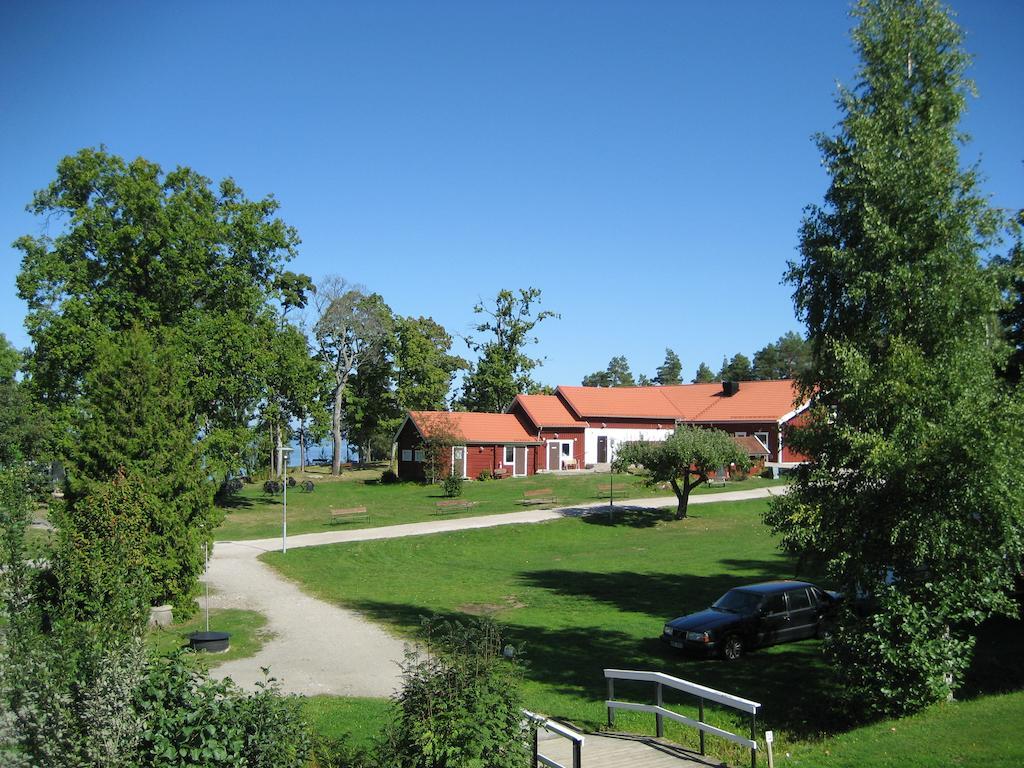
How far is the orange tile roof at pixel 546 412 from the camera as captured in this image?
54188 mm

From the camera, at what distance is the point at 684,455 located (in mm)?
32812

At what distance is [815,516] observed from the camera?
1293 cm

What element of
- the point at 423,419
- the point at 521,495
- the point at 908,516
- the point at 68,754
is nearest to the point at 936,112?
the point at 908,516

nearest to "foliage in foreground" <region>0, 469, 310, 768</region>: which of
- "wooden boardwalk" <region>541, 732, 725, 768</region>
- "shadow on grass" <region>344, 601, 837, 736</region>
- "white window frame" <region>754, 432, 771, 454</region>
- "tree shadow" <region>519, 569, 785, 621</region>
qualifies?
"wooden boardwalk" <region>541, 732, 725, 768</region>

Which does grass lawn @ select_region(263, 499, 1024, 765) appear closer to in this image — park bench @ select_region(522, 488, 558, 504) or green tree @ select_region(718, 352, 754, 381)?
park bench @ select_region(522, 488, 558, 504)

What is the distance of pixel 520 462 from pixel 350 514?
64.3ft

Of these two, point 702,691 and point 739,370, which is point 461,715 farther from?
point 739,370

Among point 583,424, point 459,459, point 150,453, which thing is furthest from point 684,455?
point 583,424

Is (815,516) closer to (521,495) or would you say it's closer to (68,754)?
(68,754)

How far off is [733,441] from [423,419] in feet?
72.8

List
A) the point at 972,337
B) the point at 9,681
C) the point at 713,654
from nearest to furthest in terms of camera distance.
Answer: the point at 9,681
the point at 972,337
the point at 713,654

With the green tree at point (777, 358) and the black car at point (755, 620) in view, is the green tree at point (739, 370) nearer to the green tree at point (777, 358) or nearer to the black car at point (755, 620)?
the green tree at point (777, 358)

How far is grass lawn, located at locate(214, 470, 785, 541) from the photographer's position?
114 feet

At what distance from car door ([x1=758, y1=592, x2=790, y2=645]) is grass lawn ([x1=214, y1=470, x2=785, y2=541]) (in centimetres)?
1906
